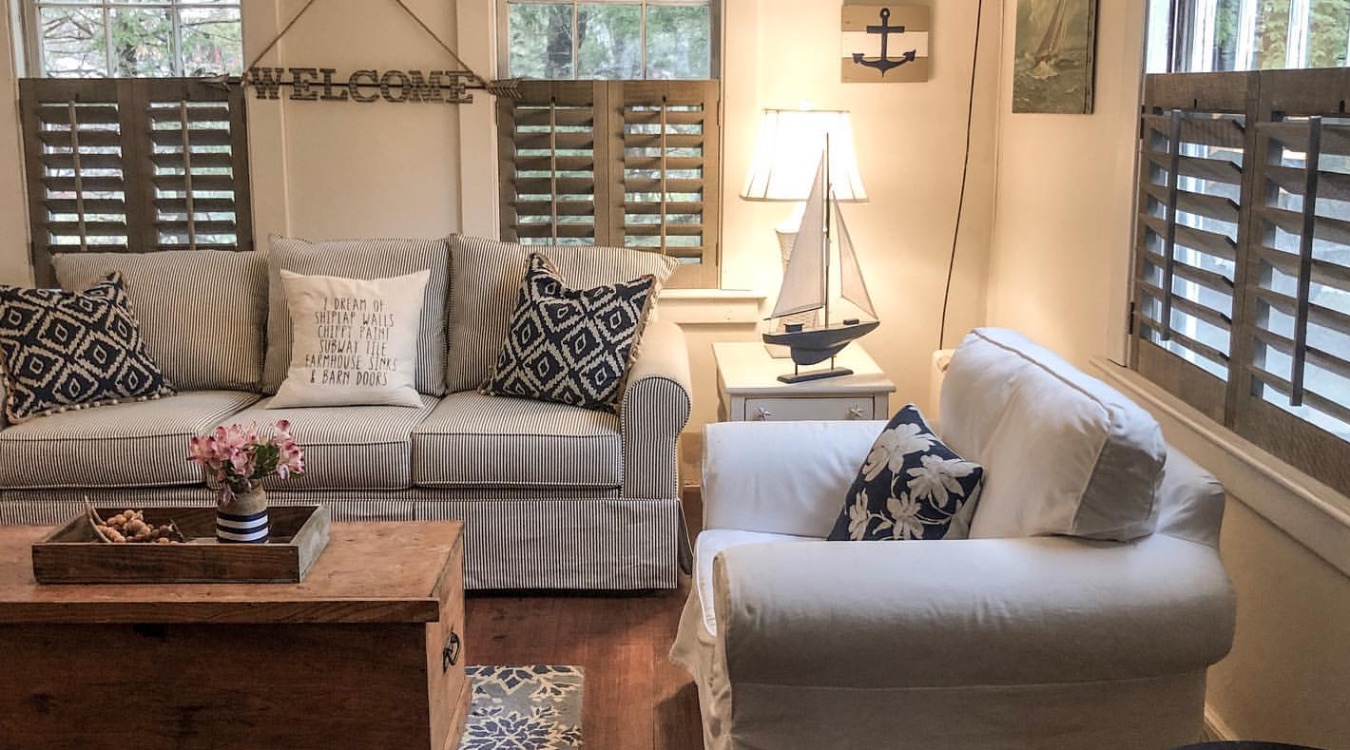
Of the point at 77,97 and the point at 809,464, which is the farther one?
the point at 77,97

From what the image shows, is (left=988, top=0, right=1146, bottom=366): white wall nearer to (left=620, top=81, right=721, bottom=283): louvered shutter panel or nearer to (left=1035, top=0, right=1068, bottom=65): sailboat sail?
(left=1035, top=0, right=1068, bottom=65): sailboat sail

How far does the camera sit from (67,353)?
3600 mm

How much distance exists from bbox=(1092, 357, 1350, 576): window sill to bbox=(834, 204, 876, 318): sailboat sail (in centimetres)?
91

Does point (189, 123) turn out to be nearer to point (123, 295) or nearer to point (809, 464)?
point (123, 295)

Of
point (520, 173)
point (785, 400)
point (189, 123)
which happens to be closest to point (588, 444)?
point (785, 400)

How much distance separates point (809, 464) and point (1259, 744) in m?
1.24

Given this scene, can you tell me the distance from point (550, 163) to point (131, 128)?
4.44 feet

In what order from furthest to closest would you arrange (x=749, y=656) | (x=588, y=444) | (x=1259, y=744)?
1. (x=588, y=444)
2. (x=749, y=656)
3. (x=1259, y=744)

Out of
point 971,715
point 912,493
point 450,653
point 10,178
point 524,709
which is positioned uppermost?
point 10,178

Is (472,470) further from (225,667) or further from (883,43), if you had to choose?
(883,43)

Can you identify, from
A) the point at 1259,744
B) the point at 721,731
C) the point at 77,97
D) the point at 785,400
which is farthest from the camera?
the point at 77,97

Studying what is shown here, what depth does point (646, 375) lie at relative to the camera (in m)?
3.45

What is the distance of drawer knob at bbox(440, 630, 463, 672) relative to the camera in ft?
8.77

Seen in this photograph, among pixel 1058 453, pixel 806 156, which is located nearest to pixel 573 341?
pixel 806 156
